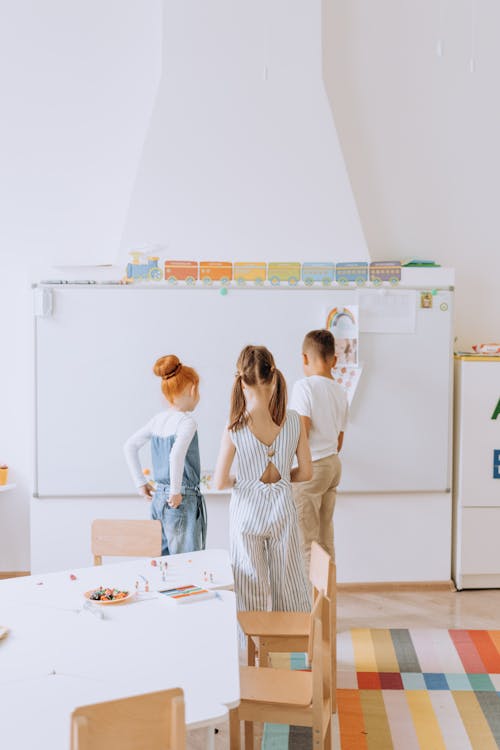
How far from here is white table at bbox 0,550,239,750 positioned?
1753 millimetres

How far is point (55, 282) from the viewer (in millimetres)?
4461

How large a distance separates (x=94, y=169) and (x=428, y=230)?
209 cm

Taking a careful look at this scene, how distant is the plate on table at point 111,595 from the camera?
246cm

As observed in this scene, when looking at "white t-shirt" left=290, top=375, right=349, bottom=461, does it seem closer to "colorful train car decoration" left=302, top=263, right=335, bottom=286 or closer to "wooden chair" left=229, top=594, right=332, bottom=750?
"colorful train car decoration" left=302, top=263, right=335, bottom=286

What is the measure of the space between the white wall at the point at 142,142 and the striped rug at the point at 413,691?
90 centimetres

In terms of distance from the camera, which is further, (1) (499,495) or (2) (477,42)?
(2) (477,42)

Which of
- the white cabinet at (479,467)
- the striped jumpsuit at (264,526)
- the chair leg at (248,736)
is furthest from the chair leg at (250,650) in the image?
the white cabinet at (479,467)

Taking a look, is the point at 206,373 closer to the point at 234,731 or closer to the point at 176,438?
the point at 176,438

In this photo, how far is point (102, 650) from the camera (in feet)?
6.87

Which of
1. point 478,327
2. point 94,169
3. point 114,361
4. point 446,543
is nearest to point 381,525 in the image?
point 446,543

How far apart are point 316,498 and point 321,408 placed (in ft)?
1.52

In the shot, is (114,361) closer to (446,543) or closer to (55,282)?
(55,282)

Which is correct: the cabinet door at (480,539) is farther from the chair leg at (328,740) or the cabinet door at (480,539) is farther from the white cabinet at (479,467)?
the chair leg at (328,740)

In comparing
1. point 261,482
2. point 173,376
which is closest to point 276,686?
point 261,482
